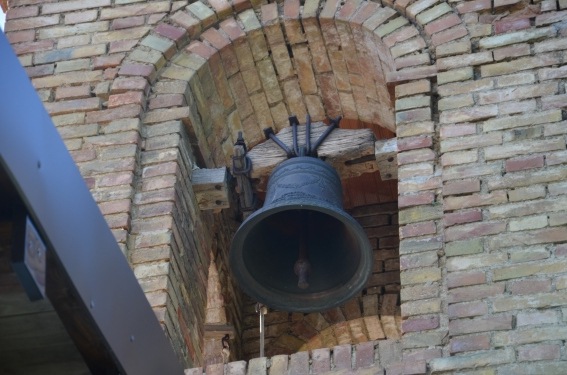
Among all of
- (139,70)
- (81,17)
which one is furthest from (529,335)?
(81,17)

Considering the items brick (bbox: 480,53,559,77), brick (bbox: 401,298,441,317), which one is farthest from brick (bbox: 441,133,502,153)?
brick (bbox: 401,298,441,317)

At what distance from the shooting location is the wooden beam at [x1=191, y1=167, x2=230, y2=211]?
21.5 feet

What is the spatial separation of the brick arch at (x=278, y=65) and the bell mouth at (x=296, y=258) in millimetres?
569

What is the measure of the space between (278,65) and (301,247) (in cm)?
131

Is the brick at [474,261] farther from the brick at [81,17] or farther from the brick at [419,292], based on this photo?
the brick at [81,17]

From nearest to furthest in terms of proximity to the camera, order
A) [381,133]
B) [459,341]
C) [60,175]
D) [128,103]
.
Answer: [60,175]
[459,341]
[128,103]
[381,133]

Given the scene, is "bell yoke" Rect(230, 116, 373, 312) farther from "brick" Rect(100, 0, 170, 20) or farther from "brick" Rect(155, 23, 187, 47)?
"brick" Rect(100, 0, 170, 20)

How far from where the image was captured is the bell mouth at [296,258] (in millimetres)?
5965

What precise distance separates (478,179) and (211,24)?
5.91 ft

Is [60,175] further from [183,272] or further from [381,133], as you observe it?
[381,133]

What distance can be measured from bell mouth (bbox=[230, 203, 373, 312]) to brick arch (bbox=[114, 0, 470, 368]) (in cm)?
57

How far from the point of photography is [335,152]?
6414mm

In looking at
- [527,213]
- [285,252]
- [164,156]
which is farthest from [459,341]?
[164,156]

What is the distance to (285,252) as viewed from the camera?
623 cm
